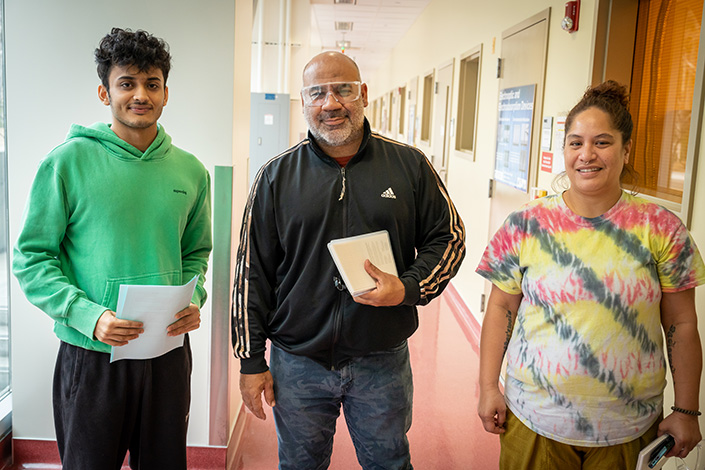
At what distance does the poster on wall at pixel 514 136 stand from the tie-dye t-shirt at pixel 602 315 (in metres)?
2.23

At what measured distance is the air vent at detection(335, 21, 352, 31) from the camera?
10.1 meters

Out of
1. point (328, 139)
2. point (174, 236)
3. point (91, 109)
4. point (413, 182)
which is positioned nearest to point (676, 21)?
point (413, 182)

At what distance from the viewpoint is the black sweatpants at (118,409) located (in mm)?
1650

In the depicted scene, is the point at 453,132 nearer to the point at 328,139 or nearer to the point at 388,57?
the point at 328,139

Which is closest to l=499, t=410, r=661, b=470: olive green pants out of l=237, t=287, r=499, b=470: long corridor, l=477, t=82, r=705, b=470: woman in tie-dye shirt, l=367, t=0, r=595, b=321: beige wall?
l=477, t=82, r=705, b=470: woman in tie-dye shirt

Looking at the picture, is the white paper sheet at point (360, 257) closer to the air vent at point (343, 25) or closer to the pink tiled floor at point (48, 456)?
the pink tiled floor at point (48, 456)

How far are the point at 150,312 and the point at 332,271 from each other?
0.49 meters

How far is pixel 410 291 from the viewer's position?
1.58 meters

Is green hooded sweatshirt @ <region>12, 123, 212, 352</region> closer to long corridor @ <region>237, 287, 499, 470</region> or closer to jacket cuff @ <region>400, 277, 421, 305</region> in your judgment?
jacket cuff @ <region>400, 277, 421, 305</region>

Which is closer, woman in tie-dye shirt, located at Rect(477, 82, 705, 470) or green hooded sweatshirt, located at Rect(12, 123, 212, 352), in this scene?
woman in tie-dye shirt, located at Rect(477, 82, 705, 470)

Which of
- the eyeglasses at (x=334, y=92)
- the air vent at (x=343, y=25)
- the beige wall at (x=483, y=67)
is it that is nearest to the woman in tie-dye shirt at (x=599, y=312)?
the eyeglasses at (x=334, y=92)

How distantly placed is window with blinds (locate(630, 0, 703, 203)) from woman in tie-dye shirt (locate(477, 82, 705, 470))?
0.94 metres

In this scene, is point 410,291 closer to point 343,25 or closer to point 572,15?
point 572,15

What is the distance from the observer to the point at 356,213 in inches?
64.5
